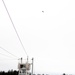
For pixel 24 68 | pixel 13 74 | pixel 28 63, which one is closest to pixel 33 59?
pixel 28 63

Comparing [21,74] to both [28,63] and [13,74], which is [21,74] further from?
[13,74]

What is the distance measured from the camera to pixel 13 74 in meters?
106

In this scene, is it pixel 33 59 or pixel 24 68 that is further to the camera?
pixel 24 68

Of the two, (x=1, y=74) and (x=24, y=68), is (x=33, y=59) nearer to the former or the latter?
(x=24, y=68)

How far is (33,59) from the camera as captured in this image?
50.0 meters

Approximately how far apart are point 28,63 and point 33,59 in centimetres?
879

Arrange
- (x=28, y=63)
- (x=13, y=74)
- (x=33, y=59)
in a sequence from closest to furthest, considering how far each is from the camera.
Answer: (x=33, y=59)
(x=28, y=63)
(x=13, y=74)

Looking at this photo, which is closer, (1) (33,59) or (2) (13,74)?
(1) (33,59)

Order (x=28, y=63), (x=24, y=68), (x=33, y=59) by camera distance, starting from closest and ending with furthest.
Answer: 1. (x=33, y=59)
2. (x=28, y=63)
3. (x=24, y=68)

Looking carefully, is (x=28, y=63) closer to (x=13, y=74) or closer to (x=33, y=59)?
(x=33, y=59)

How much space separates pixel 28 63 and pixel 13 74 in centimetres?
4916

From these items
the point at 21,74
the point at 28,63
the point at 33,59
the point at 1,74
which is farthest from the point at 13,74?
the point at 33,59

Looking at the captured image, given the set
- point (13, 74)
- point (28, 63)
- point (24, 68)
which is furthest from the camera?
point (13, 74)

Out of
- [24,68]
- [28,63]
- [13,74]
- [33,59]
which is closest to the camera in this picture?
[33,59]
